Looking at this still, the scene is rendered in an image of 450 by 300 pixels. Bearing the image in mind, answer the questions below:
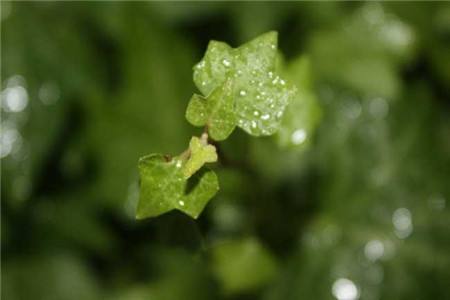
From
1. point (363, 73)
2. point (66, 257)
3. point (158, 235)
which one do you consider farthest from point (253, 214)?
point (66, 257)

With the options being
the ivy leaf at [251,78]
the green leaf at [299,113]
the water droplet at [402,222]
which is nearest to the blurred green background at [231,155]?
the water droplet at [402,222]

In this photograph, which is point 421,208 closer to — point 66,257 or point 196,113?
point 196,113

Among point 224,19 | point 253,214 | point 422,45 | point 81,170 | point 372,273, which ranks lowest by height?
point 372,273

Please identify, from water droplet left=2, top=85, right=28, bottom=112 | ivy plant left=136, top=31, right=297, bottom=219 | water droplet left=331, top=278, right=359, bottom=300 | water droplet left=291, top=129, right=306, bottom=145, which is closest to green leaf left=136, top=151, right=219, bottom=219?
ivy plant left=136, top=31, right=297, bottom=219

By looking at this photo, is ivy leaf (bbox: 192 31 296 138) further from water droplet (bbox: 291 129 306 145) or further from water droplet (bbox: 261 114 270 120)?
water droplet (bbox: 291 129 306 145)

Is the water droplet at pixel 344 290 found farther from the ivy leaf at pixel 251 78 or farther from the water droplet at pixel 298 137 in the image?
the ivy leaf at pixel 251 78

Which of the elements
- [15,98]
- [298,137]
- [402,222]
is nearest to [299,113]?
[298,137]
